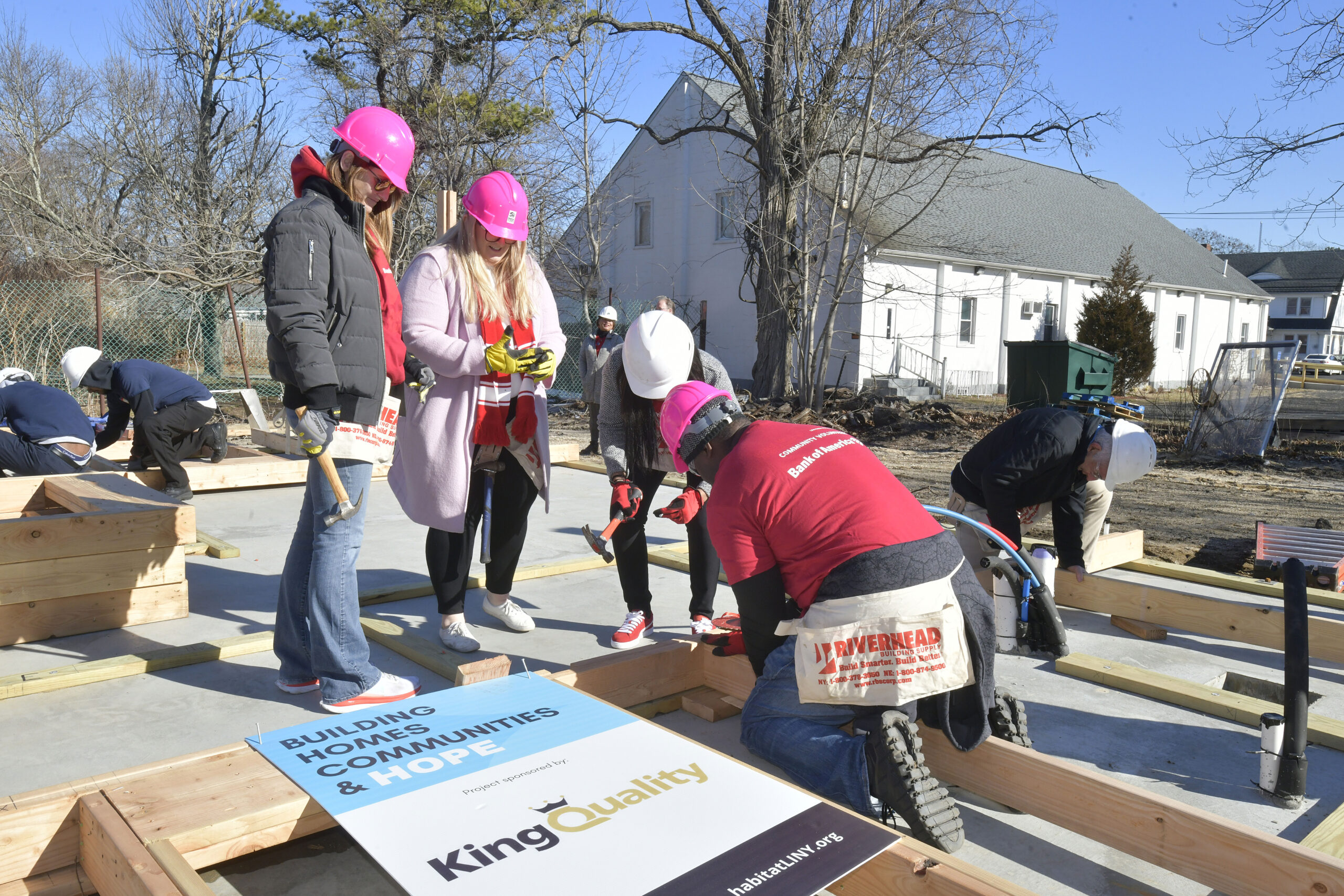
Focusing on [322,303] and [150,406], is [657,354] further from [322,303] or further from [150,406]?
[150,406]

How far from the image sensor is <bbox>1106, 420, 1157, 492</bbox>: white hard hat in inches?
166

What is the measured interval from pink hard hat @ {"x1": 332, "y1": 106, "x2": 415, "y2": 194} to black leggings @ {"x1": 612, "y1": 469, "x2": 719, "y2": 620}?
5.46ft

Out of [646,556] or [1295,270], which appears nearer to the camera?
[646,556]

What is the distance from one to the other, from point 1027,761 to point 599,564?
11.0 ft

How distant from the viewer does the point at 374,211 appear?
312cm

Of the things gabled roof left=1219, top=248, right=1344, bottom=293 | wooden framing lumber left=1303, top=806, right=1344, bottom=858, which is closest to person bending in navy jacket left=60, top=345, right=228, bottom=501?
wooden framing lumber left=1303, top=806, right=1344, bottom=858

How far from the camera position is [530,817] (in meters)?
1.98

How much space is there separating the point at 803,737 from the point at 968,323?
2272cm

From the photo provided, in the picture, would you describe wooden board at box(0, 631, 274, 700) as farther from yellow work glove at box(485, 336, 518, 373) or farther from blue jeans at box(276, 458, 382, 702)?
yellow work glove at box(485, 336, 518, 373)

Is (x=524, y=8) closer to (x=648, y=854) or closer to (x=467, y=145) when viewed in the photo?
(x=467, y=145)

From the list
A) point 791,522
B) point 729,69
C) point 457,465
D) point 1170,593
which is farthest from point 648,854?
point 729,69

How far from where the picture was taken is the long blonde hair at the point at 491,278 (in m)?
3.60

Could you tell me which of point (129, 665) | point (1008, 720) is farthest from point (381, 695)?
point (1008, 720)

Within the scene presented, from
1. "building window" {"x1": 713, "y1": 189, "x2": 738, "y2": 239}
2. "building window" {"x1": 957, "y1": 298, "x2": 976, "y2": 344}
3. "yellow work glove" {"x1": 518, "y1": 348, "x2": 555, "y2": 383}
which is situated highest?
"building window" {"x1": 713, "y1": 189, "x2": 738, "y2": 239}
